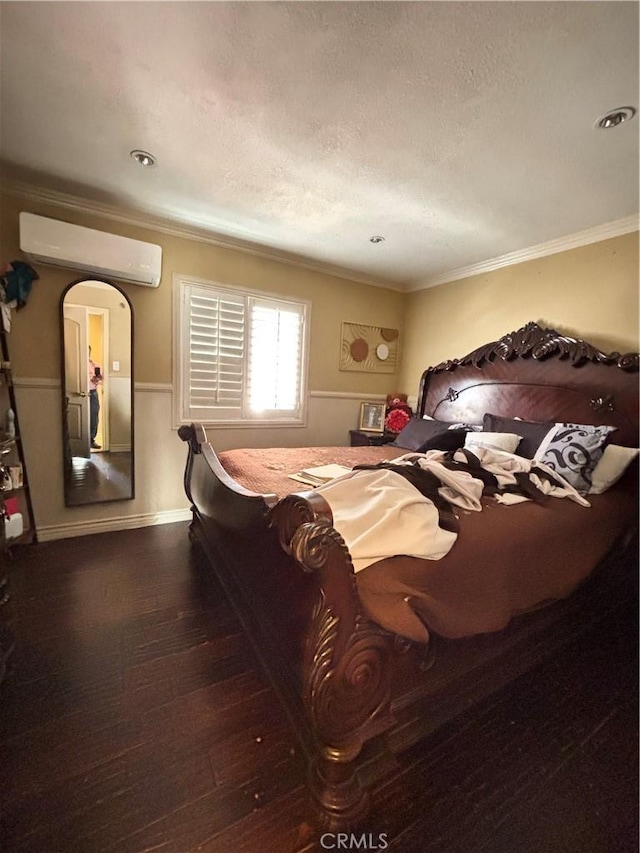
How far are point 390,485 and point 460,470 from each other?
0.56 m

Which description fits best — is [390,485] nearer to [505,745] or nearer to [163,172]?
[505,745]

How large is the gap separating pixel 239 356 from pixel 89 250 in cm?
129

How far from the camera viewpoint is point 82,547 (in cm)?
247

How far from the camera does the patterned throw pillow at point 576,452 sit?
1913 mm

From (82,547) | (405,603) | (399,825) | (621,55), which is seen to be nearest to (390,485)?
(405,603)

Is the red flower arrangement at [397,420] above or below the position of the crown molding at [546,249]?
below

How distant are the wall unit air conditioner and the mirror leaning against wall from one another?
6.8 inches

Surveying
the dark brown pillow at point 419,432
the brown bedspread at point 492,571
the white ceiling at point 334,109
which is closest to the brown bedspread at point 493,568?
the brown bedspread at point 492,571

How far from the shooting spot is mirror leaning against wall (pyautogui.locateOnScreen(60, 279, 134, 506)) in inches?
99.0

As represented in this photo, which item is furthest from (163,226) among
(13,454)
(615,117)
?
(615,117)

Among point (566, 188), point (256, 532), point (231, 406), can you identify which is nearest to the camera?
point (256, 532)

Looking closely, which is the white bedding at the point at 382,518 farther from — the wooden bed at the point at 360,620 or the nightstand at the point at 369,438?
the nightstand at the point at 369,438

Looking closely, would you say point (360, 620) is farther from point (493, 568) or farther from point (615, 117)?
point (615, 117)

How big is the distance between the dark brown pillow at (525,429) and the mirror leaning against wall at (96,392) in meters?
2.86
